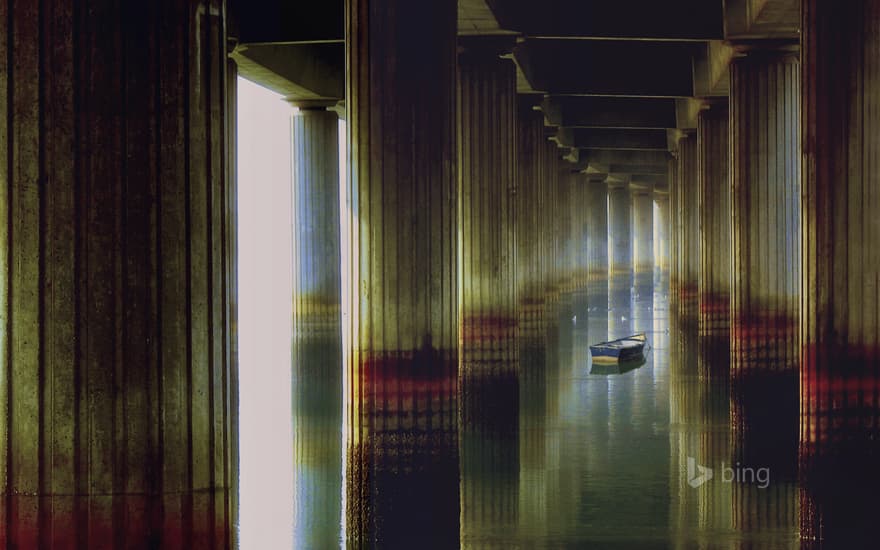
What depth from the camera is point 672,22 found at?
24359mm

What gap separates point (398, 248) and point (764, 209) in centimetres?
1118

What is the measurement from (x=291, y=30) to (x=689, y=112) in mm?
15205

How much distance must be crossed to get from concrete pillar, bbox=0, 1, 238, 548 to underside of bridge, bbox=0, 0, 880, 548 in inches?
0.5

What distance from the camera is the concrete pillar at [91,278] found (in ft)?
22.7

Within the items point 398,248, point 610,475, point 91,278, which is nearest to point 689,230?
point 610,475

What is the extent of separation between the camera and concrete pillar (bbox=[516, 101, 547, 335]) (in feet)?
107

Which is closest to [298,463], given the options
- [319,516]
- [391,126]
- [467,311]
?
[319,516]

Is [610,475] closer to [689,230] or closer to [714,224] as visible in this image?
[714,224]

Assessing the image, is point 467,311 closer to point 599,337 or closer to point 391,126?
point 391,126

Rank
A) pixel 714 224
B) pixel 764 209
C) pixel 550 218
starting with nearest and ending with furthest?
pixel 764 209 < pixel 714 224 < pixel 550 218

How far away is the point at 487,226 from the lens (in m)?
24.8

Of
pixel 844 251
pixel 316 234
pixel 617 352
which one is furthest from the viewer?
pixel 316 234

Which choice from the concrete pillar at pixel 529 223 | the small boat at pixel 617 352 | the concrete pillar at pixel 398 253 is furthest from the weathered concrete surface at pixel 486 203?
the concrete pillar at pixel 398 253

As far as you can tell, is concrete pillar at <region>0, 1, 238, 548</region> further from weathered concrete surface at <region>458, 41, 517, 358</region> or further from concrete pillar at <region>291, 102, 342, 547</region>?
concrete pillar at <region>291, 102, 342, 547</region>
